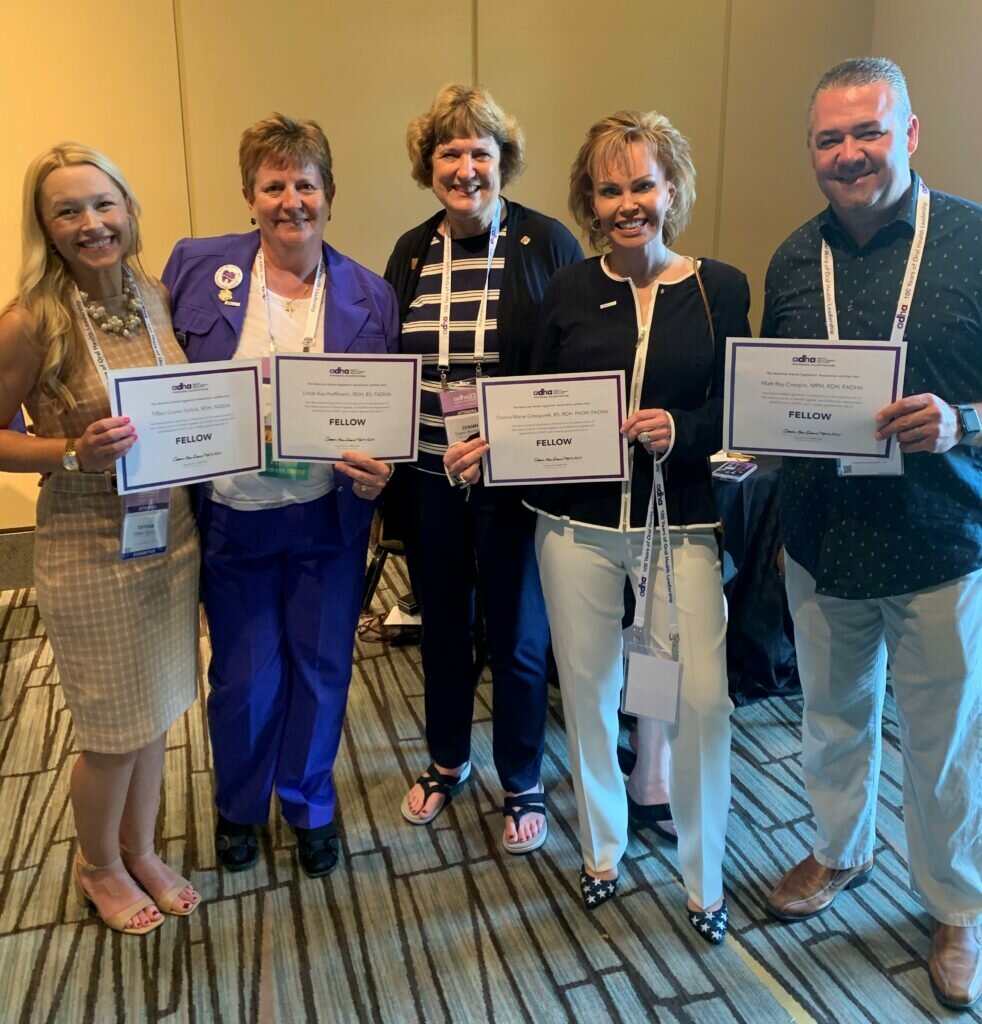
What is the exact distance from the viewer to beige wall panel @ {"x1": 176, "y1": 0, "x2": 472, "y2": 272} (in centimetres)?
354

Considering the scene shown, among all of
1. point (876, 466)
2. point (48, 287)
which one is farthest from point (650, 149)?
point (48, 287)

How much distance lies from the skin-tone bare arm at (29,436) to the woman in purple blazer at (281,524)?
30 cm

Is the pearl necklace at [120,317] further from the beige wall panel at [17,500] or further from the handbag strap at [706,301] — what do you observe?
the beige wall panel at [17,500]

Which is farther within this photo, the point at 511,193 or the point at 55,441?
the point at 511,193

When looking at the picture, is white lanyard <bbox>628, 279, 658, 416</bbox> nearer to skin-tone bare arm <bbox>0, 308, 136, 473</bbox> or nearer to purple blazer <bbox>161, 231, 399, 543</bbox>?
purple blazer <bbox>161, 231, 399, 543</bbox>

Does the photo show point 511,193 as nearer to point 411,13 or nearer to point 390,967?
point 411,13

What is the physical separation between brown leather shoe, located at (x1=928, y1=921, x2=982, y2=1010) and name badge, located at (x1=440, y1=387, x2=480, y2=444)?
141 centimetres

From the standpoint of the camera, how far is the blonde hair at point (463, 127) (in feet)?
6.10

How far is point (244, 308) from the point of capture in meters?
1.74

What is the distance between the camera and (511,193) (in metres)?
4.04

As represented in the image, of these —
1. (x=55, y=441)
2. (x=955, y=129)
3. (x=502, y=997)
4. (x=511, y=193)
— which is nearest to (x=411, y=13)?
(x=511, y=193)

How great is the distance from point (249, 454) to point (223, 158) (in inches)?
98.3

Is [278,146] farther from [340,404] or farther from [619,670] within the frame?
[619,670]

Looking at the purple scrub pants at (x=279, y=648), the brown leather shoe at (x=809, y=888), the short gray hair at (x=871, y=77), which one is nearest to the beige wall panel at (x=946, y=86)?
the short gray hair at (x=871, y=77)
